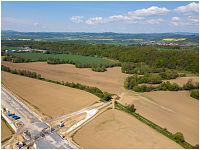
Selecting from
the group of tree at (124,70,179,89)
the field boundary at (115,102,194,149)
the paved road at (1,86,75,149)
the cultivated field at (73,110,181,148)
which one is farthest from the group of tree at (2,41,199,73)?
the paved road at (1,86,75,149)

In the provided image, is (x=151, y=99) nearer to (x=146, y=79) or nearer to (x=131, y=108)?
(x=131, y=108)

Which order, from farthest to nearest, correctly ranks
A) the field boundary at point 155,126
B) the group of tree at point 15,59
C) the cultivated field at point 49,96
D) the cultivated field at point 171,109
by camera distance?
the group of tree at point 15,59, the cultivated field at point 49,96, the cultivated field at point 171,109, the field boundary at point 155,126

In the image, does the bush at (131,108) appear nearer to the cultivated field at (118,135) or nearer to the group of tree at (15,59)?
the cultivated field at (118,135)

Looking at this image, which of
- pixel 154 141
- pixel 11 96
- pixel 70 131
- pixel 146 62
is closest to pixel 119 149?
pixel 154 141

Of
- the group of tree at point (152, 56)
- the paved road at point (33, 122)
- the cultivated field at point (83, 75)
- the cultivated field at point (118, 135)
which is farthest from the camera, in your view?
the group of tree at point (152, 56)

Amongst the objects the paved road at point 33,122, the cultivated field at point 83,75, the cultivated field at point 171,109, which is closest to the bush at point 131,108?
the cultivated field at point 171,109

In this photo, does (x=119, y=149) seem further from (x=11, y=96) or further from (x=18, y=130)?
(x=11, y=96)
